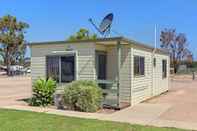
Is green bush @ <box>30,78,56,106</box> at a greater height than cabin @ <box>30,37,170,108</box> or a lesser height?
lesser

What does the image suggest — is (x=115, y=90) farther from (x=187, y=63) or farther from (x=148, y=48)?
(x=187, y=63)

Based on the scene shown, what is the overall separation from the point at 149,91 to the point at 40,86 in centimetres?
596

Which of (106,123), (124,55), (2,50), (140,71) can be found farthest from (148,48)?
(2,50)

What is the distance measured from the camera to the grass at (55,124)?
8273 mm

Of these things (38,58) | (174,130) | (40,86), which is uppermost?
(38,58)

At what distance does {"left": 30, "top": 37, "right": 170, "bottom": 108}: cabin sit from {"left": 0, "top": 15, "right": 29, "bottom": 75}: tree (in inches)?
1379

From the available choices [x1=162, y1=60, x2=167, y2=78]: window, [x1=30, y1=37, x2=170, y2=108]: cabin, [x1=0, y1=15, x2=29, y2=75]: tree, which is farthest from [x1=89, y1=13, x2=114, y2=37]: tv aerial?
[x1=0, y1=15, x2=29, y2=75]: tree

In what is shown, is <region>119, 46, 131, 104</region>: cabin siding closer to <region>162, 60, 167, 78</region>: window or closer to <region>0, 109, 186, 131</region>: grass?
<region>0, 109, 186, 131</region>: grass

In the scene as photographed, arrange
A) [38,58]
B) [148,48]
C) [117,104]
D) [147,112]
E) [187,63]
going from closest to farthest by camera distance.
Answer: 1. [147,112]
2. [117,104]
3. [38,58]
4. [148,48]
5. [187,63]

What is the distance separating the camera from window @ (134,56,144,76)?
46.1ft

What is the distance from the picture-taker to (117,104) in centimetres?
1240

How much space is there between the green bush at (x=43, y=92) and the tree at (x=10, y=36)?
36676 millimetres

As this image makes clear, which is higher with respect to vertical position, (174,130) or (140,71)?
(140,71)

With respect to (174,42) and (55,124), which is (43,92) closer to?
(55,124)
